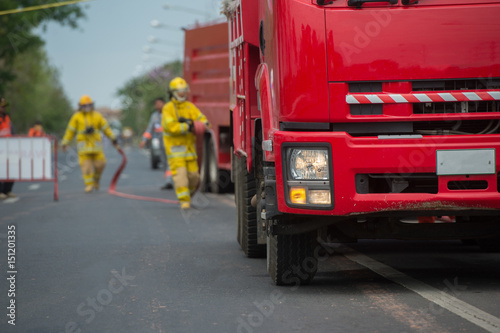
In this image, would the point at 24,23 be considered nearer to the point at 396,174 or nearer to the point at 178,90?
the point at 178,90

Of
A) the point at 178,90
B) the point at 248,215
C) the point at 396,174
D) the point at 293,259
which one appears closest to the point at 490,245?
the point at 248,215

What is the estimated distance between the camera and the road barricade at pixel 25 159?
1719 cm

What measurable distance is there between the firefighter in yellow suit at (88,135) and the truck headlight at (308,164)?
44.4ft

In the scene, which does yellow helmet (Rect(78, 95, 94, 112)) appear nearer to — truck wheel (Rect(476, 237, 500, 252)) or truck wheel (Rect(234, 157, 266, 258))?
truck wheel (Rect(234, 157, 266, 258))

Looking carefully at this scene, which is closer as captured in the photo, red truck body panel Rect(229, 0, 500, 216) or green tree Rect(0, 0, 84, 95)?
red truck body panel Rect(229, 0, 500, 216)

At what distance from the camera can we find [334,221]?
6.39m

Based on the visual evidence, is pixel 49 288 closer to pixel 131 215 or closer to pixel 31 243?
pixel 31 243

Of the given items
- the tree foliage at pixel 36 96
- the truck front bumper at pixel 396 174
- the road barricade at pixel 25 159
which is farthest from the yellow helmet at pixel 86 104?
the tree foliage at pixel 36 96

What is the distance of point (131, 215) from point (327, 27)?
26.5ft

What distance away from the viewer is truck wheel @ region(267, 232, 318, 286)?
669 cm

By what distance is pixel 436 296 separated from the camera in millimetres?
6328

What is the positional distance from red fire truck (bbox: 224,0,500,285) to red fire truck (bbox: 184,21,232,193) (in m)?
10.1

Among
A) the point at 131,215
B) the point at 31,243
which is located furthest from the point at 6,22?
the point at 31,243

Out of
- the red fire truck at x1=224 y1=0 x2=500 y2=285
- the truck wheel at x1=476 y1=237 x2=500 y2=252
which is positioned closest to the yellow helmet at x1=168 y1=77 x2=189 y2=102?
the truck wheel at x1=476 y1=237 x2=500 y2=252
